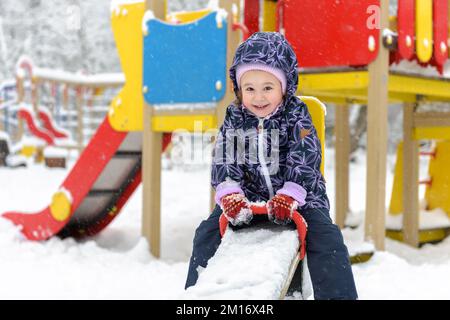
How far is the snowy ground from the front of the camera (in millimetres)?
4602

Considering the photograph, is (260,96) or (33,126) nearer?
(260,96)

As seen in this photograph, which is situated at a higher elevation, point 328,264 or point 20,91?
point 328,264

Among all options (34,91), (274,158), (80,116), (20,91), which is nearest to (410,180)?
(274,158)

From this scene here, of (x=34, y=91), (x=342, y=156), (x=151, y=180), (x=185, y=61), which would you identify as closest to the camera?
(x=185, y=61)

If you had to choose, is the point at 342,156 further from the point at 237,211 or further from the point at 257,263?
the point at 257,263

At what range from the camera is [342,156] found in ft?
25.1

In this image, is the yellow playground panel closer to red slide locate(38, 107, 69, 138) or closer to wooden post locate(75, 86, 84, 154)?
wooden post locate(75, 86, 84, 154)

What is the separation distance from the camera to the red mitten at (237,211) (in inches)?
97.0

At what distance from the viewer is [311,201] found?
2746 millimetres

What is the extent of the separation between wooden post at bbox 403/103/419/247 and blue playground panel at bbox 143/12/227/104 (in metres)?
2.66

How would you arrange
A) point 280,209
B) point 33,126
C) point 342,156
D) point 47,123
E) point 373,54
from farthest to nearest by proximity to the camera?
point 47,123
point 33,126
point 342,156
point 373,54
point 280,209

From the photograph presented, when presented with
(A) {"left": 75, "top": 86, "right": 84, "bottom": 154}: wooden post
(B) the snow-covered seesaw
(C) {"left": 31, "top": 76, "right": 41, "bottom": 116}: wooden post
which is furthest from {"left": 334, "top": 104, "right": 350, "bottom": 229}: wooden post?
(C) {"left": 31, "top": 76, "right": 41, "bottom": 116}: wooden post

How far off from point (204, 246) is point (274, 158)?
1.62ft

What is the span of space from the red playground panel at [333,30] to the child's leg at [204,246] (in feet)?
9.79
